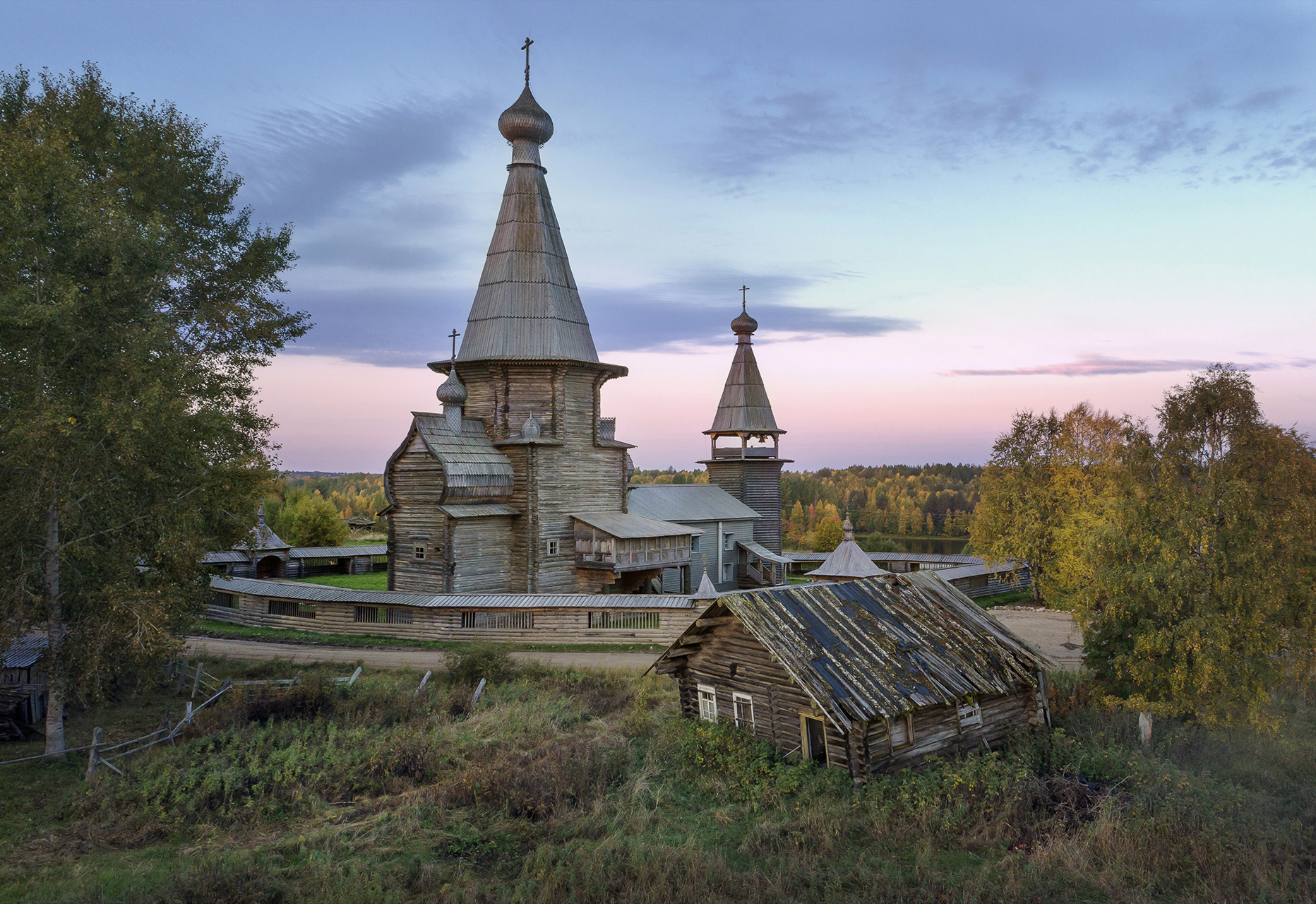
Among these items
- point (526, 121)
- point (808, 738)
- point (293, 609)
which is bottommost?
point (808, 738)

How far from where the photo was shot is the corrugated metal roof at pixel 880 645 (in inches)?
488

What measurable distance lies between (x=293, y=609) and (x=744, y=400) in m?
25.3

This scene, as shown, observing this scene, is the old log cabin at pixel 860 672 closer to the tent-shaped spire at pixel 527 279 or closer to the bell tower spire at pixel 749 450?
the tent-shaped spire at pixel 527 279

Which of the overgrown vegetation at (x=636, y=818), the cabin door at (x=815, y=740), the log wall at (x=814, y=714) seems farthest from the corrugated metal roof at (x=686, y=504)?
the cabin door at (x=815, y=740)

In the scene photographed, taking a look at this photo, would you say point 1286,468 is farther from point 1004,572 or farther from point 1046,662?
point 1004,572

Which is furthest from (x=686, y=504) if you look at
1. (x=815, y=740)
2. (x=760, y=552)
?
(x=815, y=740)

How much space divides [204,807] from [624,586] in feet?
67.7

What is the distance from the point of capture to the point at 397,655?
22.6 meters

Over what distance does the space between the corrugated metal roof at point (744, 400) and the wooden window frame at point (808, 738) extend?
30.8 metres

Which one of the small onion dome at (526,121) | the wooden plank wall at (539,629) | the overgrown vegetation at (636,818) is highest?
the small onion dome at (526,121)

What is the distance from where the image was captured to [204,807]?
38.7ft

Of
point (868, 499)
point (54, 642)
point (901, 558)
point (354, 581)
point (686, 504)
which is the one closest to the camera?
point (54, 642)

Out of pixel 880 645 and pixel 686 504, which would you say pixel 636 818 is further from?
pixel 686 504

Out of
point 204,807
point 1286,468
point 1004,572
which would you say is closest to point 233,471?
point 204,807
